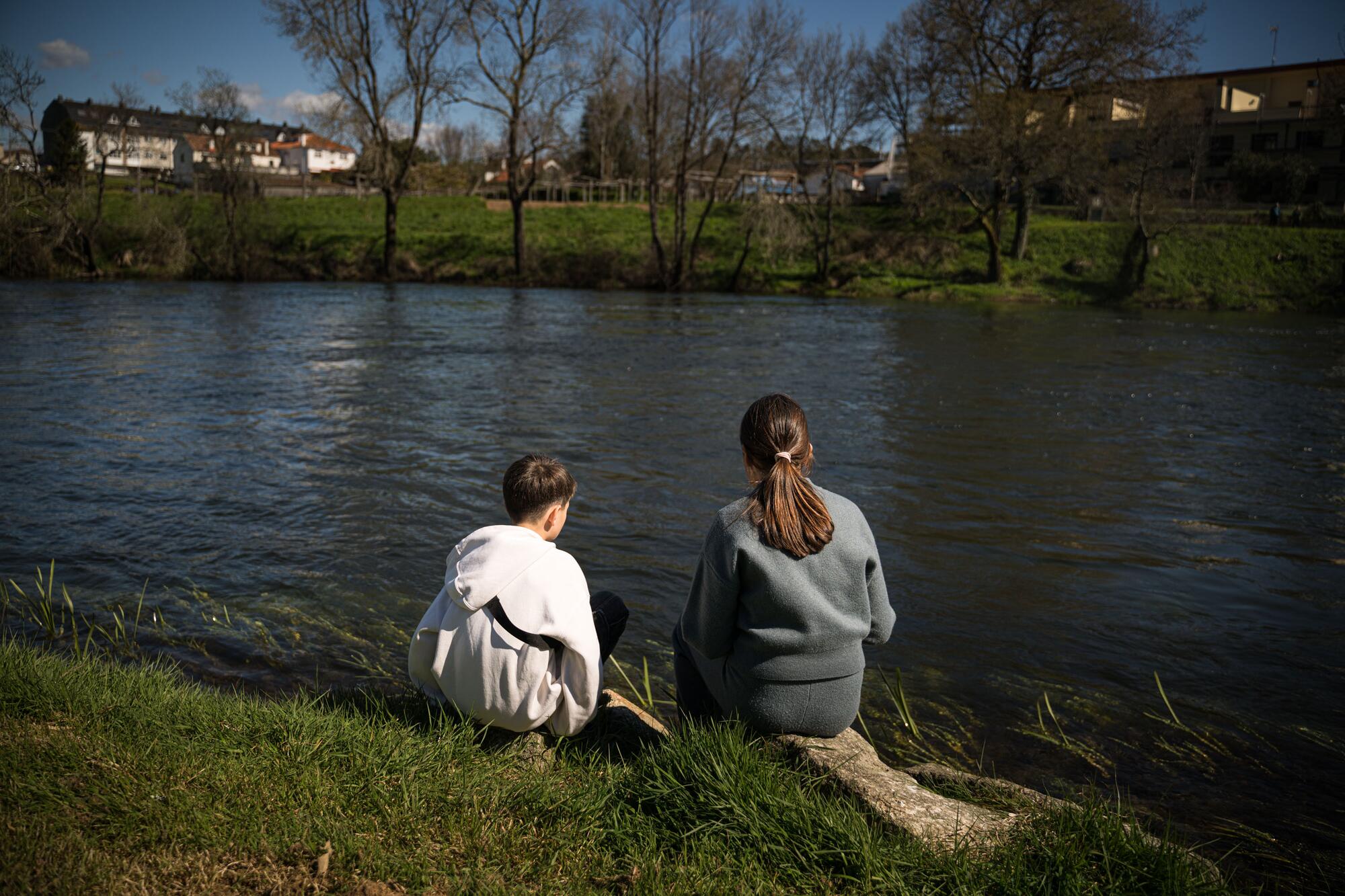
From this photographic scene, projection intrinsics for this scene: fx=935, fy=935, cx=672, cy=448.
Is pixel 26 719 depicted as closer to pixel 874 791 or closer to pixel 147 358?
pixel 874 791

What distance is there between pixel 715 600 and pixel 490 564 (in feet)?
2.61

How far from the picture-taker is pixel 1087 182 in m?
34.4

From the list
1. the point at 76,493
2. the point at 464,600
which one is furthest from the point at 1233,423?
the point at 76,493

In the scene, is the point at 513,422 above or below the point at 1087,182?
below

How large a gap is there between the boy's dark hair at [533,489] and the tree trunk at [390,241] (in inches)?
1495

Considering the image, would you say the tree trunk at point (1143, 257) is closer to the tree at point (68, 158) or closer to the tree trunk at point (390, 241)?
the tree trunk at point (390, 241)

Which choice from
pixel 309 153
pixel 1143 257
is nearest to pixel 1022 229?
pixel 1143 257

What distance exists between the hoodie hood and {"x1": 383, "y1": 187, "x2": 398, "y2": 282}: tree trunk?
3818 cm

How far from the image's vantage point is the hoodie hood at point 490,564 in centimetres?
323

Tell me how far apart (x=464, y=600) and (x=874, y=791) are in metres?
1.50

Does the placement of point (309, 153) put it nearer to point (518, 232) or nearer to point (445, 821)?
point (518, 232)

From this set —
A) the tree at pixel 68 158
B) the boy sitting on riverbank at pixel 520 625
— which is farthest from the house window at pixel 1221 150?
the boy sitting on riverbank at pixel 520 625

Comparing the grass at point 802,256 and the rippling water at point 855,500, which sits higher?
the grass at point 802,256

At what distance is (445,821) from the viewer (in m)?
2.89
